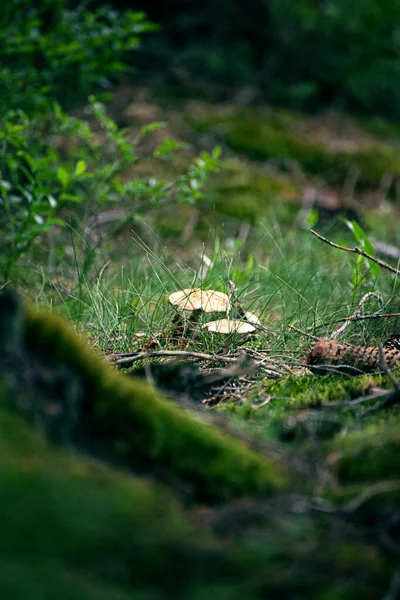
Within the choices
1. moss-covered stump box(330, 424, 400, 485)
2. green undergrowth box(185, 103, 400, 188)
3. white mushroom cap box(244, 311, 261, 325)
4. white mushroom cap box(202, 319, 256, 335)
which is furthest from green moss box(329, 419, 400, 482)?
green undergrowth box(185, 103, 400, 188)

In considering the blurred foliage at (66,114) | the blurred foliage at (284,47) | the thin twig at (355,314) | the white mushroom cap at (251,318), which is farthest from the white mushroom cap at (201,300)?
the blurred foliage at (284,47)

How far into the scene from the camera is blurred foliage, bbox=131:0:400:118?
838cm

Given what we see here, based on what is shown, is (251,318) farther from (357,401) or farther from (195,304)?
(357,401)

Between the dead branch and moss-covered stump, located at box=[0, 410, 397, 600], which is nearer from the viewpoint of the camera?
moss-covered stump, located at box=[0, 410, 397, 600]

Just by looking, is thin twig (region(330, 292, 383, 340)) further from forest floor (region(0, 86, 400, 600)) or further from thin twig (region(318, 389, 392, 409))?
thin twig (region(318, 389, 392, 409))

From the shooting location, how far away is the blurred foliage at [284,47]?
8375 mm

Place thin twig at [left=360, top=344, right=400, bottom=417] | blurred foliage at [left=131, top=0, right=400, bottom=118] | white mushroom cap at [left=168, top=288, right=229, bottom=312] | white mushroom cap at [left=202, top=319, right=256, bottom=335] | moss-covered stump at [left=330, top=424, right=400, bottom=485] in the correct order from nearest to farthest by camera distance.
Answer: moss-covered stump at [left=330, top=424, right=400, bottom=485], thin twig at [left=360, top=344, right=400, bottom=417], white mushroom cap at [left=202, top=319, right=256, bottom=335], white mushroom cap at [left=168, top=288, right=229, bottom=312], blurred foliage at [left=131, top=0, right=400, bottom=118]

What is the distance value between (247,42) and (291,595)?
28.1 feet

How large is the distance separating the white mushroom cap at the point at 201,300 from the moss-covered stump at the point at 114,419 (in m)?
1.07

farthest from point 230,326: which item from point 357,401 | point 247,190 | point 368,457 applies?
point 247,190

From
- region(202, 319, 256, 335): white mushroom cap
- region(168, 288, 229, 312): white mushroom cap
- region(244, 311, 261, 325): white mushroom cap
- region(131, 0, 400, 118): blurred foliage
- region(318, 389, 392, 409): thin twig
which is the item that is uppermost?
region(131, 0, 400, 118): blurred foliage

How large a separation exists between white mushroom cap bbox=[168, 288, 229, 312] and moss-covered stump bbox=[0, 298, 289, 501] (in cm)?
107

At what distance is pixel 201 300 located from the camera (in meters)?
2.65

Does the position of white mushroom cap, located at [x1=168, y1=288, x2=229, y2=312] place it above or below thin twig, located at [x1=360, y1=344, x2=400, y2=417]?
above
